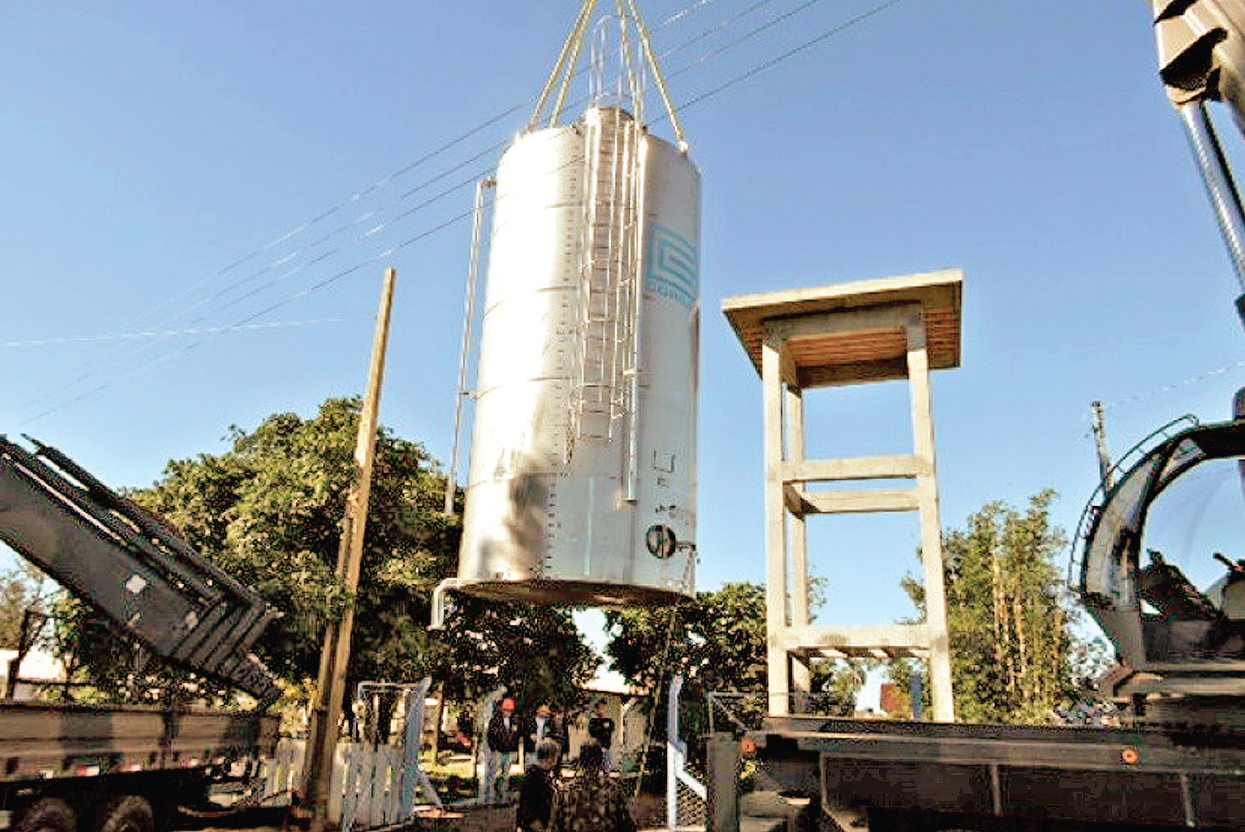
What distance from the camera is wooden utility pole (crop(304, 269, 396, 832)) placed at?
15.0 meters

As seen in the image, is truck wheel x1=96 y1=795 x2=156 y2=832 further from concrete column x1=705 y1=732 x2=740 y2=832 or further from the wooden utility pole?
concrete column x1=705 y1=732 x2=740 y2=832

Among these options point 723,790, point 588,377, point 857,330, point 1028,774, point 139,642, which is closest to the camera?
point 1028,774

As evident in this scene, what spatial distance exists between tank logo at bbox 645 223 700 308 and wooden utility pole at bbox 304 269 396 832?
7693mm

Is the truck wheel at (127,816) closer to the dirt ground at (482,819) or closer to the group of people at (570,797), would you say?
the group of people at (570,797)

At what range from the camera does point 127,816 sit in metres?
9.73

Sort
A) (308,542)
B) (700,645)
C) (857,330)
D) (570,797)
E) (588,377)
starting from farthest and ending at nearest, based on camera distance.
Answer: (700,645)
(308,542)
(857,330)
(588,377)
(570,797)

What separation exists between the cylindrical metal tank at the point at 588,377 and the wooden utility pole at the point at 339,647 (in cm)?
446

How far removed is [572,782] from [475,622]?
20013mm

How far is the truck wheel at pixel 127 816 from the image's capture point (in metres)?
9.40

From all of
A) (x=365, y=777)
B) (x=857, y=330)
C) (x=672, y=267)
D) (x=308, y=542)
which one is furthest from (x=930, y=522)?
(x=308, y=542)

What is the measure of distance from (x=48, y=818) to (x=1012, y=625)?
1559 inches

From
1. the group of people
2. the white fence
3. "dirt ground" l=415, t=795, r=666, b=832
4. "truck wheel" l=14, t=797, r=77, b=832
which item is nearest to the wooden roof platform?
the group of people

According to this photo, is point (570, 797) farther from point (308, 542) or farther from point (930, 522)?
point (308, 542)

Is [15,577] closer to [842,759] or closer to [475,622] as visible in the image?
[475,622]
